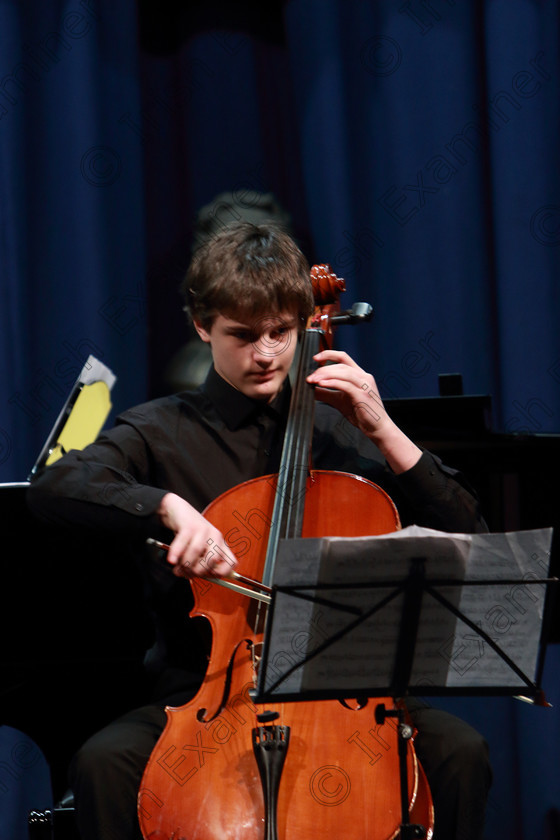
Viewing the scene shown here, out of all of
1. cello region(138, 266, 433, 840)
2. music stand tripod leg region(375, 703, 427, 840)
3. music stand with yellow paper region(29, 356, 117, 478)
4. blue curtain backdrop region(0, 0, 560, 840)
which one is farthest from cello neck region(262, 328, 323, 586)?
blue curtain backdrop region(0, 0, 560, 840)

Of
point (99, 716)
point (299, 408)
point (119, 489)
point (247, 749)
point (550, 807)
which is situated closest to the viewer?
point (247, 749)

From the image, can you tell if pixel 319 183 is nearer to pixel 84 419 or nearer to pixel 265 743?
pixel 84 419

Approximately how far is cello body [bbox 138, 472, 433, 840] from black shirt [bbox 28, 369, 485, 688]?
240mm

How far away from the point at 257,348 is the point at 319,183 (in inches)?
46.1

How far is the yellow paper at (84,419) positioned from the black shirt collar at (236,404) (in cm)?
30

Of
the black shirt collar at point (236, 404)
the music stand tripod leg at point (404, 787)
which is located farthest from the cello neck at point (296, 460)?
the music stand tripod leg at point (404, 787)

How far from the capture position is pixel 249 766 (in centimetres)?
132

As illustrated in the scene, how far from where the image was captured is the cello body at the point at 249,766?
1.28 m

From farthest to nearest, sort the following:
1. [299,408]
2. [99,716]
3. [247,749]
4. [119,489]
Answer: [99,716] < [299,408] < [119,489] < [247,749]

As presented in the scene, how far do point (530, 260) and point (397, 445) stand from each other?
4.03 feet

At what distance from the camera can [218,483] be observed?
5.82 feet

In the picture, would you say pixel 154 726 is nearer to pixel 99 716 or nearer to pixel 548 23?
pixel 99 716

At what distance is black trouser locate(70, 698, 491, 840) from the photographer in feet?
4.74

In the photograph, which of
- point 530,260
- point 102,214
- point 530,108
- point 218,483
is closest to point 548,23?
point 530,108
